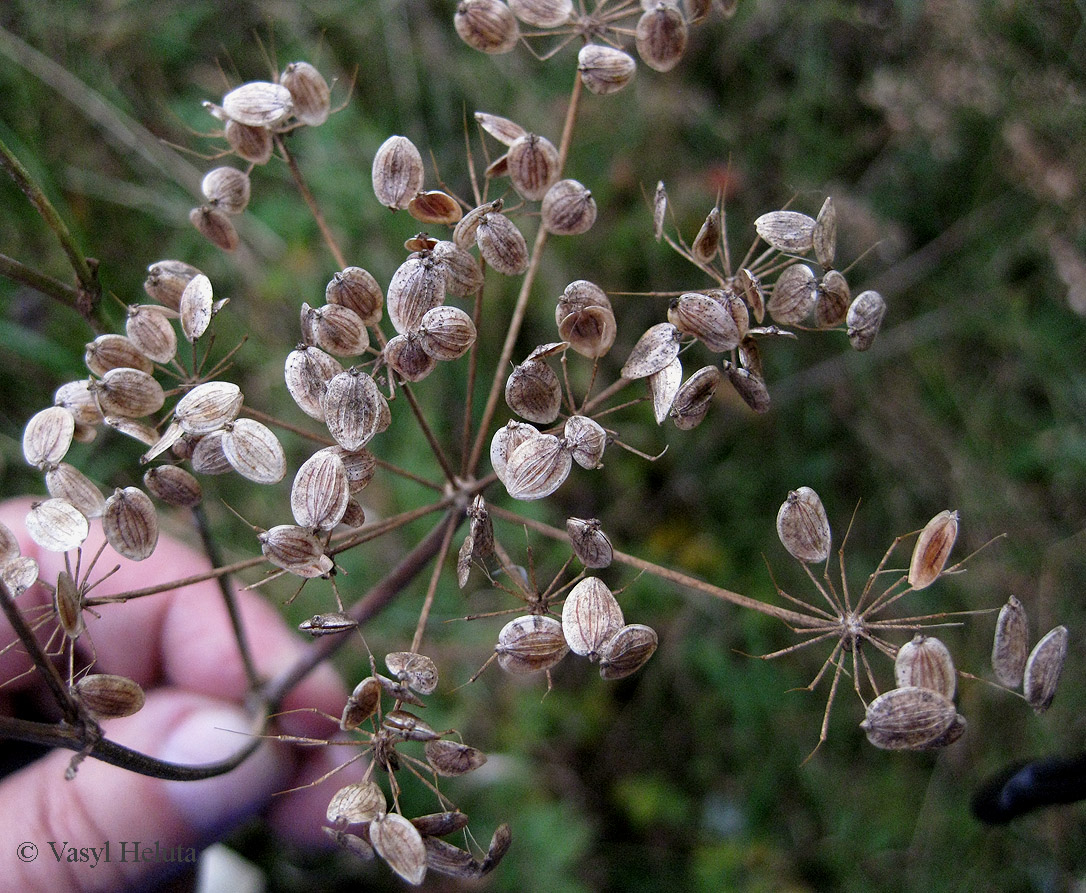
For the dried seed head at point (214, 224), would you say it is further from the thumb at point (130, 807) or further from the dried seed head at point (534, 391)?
the thumb at point (130, 807)

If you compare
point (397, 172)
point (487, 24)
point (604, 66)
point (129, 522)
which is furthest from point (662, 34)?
point (129, 522)

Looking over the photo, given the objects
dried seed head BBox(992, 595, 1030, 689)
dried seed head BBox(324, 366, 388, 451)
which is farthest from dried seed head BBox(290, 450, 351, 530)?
dried seed head BBox(992, 595, 1030, 689)

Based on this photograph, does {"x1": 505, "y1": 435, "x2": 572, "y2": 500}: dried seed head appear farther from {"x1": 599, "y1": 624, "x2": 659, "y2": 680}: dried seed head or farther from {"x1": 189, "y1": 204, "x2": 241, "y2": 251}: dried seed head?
{"x1": 189, "y1": 204, "x2": 241, "y2": 251}: dried seed head

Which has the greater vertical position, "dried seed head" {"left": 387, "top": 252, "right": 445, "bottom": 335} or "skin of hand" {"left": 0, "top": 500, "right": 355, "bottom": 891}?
"dried seed head" {"left": 387, "top": 252, "right": 445, "bottom": 335}

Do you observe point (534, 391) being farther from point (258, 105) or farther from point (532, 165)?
point (258, 105)

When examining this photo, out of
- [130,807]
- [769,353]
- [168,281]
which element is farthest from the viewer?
[769,353]

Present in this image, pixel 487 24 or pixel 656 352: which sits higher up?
pixel 487 24

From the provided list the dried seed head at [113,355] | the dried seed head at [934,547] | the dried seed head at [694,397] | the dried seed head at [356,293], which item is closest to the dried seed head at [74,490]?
the dried seed head at [113,355]
